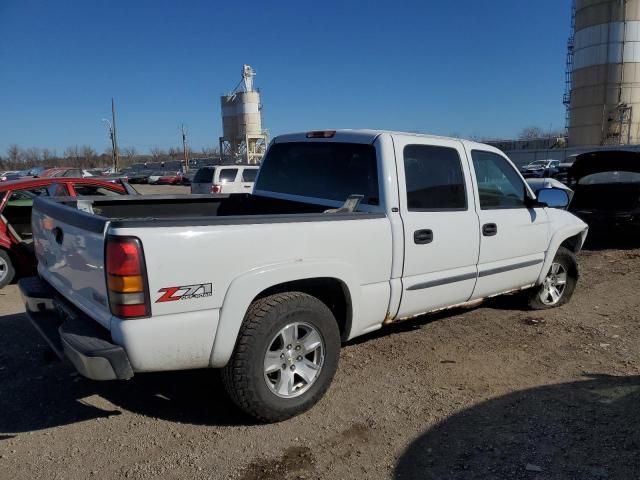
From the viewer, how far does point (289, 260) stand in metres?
3.28

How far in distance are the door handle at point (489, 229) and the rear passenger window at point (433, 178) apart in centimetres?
30

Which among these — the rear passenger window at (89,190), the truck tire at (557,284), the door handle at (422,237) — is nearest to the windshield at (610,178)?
the truck tire at (557,284)

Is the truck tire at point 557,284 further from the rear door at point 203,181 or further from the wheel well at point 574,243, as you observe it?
the rear door at point 203,181

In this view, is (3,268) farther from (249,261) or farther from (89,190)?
(249,261)

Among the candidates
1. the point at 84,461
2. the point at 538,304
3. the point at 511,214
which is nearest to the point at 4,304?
the point at 84,461

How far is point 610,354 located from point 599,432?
158 centimetres

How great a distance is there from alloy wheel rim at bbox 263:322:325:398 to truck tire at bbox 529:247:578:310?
3.17m

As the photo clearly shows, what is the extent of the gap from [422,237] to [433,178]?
0.56m

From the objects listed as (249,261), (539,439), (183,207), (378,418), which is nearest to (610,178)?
(539,439)

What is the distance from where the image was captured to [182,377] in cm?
417

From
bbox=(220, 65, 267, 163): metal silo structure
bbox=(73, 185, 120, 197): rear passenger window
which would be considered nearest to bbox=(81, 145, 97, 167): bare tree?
bbox=(220, 65, 267, 163): metal silo structure

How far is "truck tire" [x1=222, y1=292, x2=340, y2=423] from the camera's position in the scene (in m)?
3.17

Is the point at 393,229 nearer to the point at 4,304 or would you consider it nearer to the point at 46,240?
the point at 46,240

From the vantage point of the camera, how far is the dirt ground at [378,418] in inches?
118
